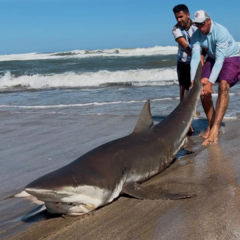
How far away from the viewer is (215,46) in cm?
584

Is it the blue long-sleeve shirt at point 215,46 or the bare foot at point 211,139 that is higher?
the blue long-sleeve shirt at point 215,46

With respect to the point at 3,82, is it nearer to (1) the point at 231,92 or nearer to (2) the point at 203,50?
(1) the point at 231,92

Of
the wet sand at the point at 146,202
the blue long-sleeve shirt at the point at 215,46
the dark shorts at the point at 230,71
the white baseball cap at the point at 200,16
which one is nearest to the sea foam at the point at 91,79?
the wet sand at the point at 146,202

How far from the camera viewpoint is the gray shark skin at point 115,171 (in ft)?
10.0

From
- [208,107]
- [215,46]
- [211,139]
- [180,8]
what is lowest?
[211,139]

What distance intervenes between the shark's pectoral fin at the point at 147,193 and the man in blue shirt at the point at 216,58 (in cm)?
218

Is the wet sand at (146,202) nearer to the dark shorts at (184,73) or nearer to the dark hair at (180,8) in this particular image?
the dark shorts at (184,73)

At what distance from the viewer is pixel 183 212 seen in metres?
3.34

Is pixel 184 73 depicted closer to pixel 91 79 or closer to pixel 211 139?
pixel 211 139

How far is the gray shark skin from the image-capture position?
10.0 feet

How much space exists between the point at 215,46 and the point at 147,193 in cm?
298

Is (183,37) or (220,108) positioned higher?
(183,37)

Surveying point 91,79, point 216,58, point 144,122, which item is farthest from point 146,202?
point 91,79

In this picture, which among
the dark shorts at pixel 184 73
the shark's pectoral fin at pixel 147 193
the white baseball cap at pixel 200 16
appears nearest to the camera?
the shark's pectoral fin at pixel 147 193
